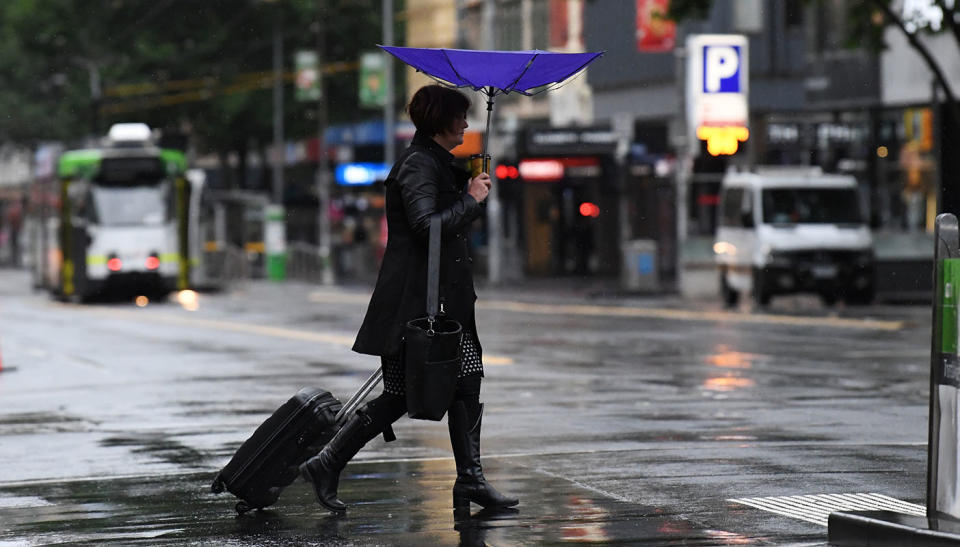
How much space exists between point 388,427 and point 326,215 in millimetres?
51750

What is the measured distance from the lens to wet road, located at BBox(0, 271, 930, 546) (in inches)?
316

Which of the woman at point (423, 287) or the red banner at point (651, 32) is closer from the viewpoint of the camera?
the woman at point (423, 287)

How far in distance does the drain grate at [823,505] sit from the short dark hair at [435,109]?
2.10 metres

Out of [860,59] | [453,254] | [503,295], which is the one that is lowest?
[503,295]

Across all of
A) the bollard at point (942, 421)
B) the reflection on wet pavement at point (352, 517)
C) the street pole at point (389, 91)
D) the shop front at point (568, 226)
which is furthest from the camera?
the street pole at point (389, 91)

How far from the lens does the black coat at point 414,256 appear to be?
8.14m

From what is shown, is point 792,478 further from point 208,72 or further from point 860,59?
point 208,72

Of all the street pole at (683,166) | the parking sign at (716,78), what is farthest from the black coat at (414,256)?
the street pole at (683,166)

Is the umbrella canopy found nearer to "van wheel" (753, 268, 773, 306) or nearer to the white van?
the white van

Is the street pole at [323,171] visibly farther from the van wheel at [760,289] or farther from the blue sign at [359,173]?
the van wheel at [760,289]

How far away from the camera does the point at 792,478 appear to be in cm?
938

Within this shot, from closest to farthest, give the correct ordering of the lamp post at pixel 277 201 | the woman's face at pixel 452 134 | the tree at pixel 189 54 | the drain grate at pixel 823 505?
1. the drain grate at pixel 823 505
2. the woman's face at pixel 452 134
3. the lamp post at pixel 277 201
4. the tree at pixel 189 54

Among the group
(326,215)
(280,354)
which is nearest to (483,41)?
(326,215)

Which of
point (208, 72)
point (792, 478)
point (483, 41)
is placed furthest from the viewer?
point (208, 72)
